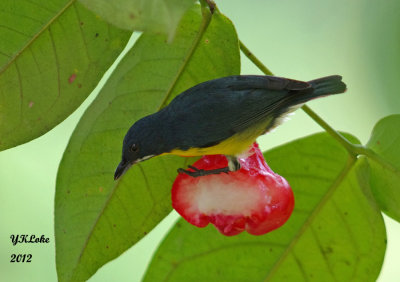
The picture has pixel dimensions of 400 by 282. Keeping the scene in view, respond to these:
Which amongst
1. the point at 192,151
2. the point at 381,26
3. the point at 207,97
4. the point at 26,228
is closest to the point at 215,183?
the point at 192,151

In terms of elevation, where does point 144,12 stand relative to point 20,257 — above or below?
above

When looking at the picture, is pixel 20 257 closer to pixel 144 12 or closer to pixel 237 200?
pixel 237 200

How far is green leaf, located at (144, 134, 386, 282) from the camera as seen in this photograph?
6.21ft

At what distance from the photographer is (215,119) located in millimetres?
1723

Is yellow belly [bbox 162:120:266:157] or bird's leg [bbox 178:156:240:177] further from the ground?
yellow belly [bbox 162:120:266:157]

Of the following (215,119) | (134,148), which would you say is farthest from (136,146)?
(215,119)

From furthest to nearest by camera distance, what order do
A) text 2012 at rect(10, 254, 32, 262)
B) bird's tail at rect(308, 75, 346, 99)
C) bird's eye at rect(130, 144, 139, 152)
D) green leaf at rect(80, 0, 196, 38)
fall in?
text 2012 at rect(10, 254, 32, 262) < bird's tail at rect(308, 75, 346, 99) < bird's eye at rect(130, 144, 139, 152) < green leaf at rect(80, 0, 196, 38)

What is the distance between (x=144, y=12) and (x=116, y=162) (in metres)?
0.77

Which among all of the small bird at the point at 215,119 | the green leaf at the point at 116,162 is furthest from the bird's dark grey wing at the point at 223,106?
the green leaf at the point at 116,162

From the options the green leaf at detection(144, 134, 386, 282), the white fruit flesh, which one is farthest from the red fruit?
the green leaf at detection(144, 134, 386, 282)

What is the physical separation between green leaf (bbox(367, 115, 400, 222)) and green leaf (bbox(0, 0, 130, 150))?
0.78 metres

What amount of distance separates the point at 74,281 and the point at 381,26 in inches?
129

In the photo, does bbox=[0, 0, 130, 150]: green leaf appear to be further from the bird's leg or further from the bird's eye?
the bird's leg

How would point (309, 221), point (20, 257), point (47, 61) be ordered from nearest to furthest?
1. point (47, 61)
2. point (309, 221)
3. point (20, 257)
